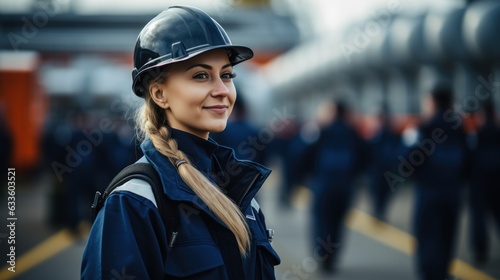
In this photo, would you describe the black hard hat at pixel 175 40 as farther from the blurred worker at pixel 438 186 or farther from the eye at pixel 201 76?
the blurred worker at pixel 438 186

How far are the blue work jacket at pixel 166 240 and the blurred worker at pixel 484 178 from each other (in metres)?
7.72

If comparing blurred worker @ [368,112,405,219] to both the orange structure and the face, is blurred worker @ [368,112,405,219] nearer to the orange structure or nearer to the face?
the face

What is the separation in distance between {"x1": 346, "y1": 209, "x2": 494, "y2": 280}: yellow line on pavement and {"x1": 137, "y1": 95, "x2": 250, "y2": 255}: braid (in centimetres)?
585

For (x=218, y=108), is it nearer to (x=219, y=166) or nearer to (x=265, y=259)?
(x=219, y=166)

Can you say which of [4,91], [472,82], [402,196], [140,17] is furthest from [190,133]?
[140,17]

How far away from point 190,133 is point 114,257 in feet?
1.66

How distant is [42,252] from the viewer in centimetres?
1037

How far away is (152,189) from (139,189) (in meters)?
0.04

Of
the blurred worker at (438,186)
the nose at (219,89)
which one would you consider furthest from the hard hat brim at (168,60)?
the blurred worker at (438,186)

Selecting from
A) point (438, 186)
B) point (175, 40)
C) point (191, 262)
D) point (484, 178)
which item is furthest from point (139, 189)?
point (484, 178)

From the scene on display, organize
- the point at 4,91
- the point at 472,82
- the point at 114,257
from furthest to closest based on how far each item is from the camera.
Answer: the point at 4,91, the point at 472,82, the point at 114,257

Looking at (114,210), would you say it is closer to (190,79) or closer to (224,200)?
(224,200)

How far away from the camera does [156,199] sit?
2203 mm

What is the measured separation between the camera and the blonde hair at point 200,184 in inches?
89.7
